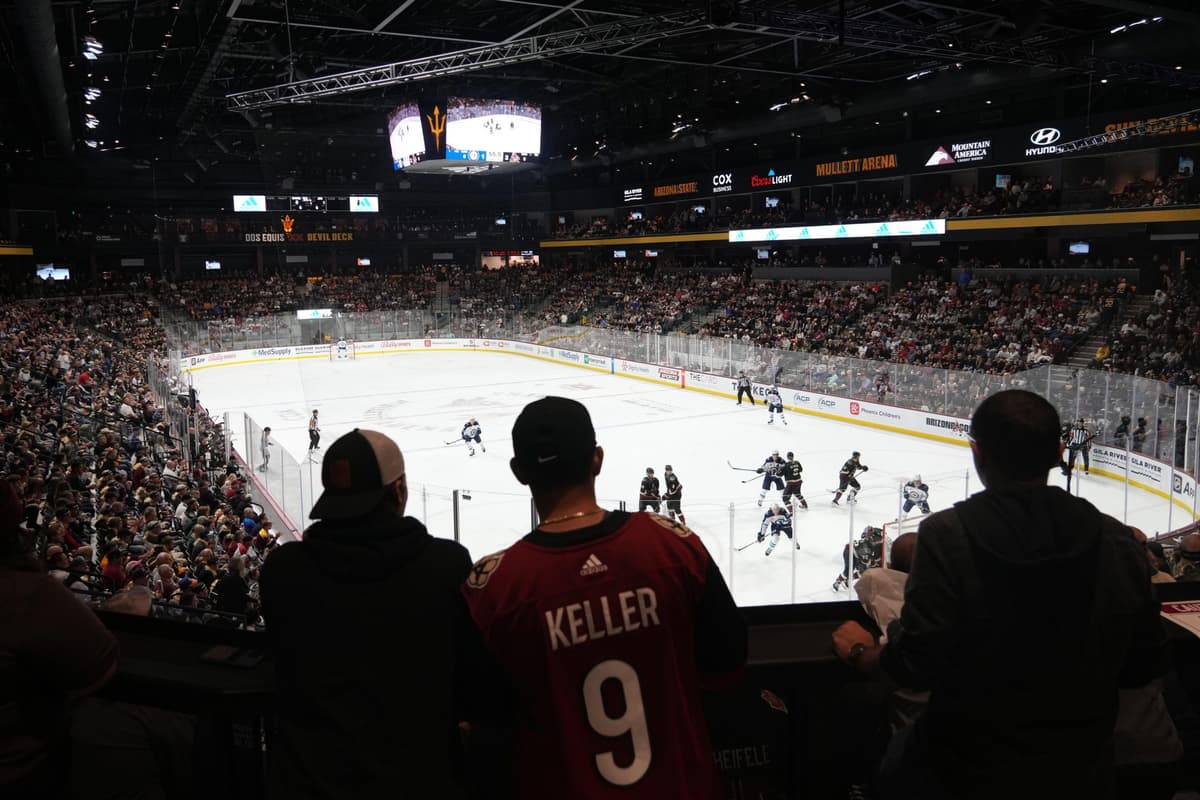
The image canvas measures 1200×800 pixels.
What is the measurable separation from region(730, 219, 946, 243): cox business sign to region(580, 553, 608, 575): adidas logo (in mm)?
33449

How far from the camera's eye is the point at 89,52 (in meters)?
21.0

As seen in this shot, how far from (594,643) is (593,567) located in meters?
0.15

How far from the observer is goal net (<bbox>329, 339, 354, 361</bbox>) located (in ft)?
135

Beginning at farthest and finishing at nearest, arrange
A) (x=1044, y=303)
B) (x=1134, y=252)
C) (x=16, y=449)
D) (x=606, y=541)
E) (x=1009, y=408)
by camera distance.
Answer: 1. (x=1134, y=252)
2. (x=1044, y=303)
3. (x=16, y=449)
4. (x=1009, y=408)
5. (x=606, y=541)

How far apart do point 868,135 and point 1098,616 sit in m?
40.7

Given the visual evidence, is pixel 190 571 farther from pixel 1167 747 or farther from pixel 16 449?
pixel 1167 747

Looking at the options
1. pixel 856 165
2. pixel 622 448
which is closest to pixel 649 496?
pixel 622 448

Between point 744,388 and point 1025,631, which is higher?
point 1025,631

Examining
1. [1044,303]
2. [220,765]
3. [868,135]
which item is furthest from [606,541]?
[868,135]

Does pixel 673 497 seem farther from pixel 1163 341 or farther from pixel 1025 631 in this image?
pixel 1163 341

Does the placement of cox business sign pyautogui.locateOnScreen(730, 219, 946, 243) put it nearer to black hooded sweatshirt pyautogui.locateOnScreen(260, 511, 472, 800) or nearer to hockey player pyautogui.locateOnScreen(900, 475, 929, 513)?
hockey player pyautogui.locateOnScreen(900, 475, 929, 513)

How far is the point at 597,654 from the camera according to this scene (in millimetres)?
1854

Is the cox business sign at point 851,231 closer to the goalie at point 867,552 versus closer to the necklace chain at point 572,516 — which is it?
the goalie at point 867,552

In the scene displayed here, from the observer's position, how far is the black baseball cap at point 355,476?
1975 millimetres
